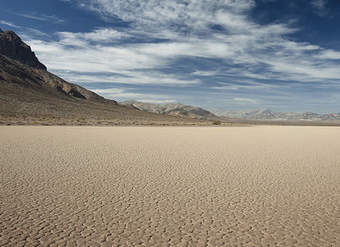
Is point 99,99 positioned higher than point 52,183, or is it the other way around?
point 99,99

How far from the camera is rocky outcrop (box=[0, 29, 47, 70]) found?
114688 millimetres

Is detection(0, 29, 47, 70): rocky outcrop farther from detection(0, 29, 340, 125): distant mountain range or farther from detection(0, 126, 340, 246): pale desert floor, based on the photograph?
detection(0, 126, 340, 246): pale desert floor

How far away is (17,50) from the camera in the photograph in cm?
11812

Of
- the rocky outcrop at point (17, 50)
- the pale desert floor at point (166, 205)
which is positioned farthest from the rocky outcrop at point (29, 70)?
the pale desert floor at point (166, 205)

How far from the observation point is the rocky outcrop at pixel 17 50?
115 m

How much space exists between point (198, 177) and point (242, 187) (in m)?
1.49

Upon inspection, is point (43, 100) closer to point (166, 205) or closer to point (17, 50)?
point (17, 50)

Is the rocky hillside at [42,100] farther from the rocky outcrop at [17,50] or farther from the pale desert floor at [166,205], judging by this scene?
the pale desert floor at [166,205]

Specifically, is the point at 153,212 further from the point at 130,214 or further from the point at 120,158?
the point at 120,158

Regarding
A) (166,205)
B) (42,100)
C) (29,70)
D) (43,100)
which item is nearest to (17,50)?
(29,70)

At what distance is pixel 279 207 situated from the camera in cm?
539

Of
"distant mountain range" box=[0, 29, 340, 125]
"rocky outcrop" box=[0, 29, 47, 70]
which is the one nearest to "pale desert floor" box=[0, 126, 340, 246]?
"distant mountain range" box=[0, 29, 340, 125]

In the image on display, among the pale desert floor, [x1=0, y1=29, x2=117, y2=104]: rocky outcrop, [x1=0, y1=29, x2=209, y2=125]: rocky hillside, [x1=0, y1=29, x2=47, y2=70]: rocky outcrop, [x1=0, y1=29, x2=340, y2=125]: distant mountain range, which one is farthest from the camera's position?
[x1=0, y1=29, x2=47, y2=70]: rocky outcrop

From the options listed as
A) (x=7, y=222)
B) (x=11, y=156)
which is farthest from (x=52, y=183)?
(x=11, y=156)
